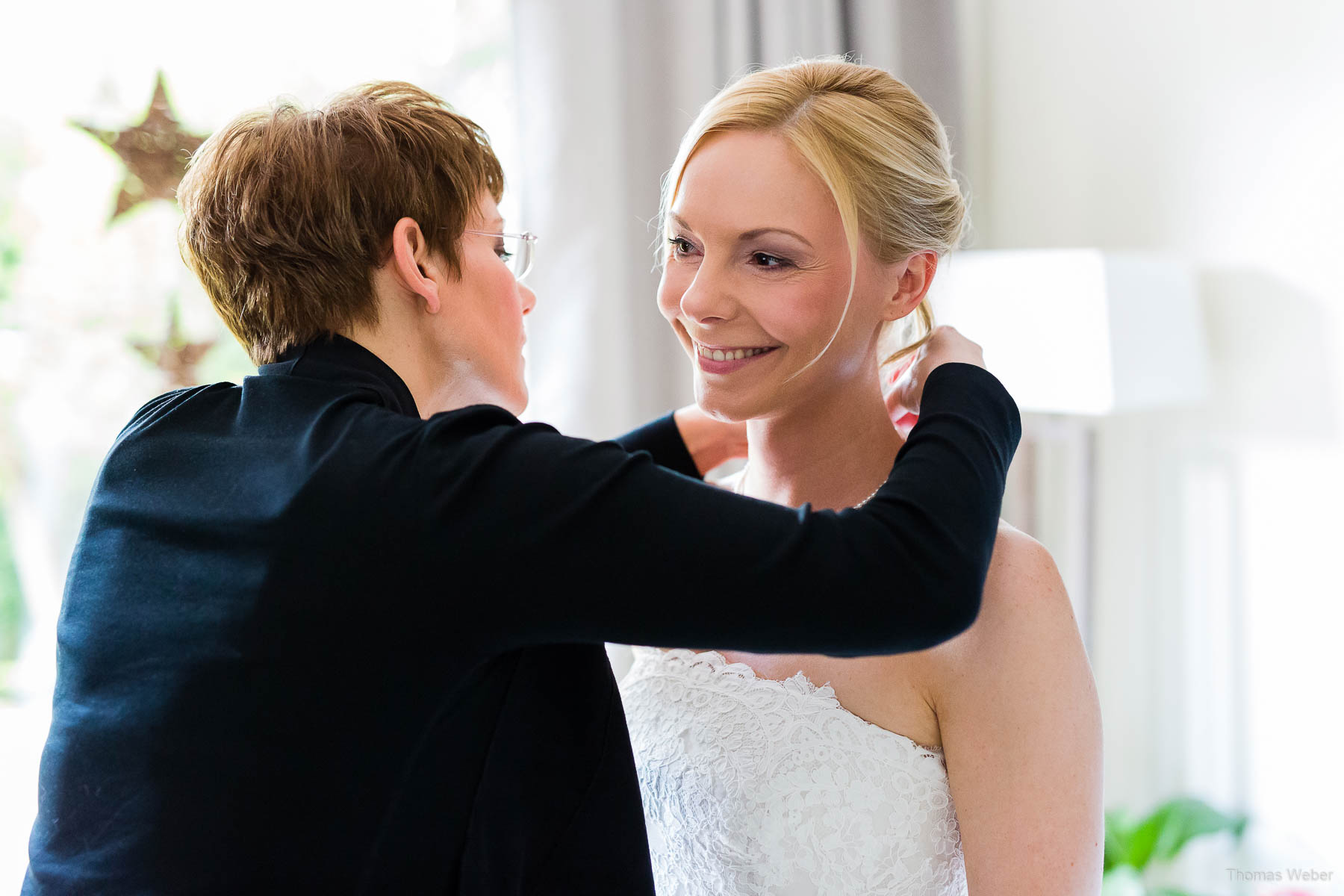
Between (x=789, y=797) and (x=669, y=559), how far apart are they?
470 millimetres

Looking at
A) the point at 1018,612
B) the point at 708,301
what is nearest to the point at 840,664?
the point at 1018,612

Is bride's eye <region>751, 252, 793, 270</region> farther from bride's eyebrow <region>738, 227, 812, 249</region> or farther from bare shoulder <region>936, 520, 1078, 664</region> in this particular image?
bare shoulder <region>936, 520, 1078, 664</region>

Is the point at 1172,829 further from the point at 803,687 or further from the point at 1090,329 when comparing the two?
the point at 803,687

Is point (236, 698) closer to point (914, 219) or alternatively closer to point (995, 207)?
point (914, 219)

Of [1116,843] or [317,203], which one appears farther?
[1116,843]

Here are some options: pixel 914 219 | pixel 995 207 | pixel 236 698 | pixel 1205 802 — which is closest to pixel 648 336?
pixel 995 207

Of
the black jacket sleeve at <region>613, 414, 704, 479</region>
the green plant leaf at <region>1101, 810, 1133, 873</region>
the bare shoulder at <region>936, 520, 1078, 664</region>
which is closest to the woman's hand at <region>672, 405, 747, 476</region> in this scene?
the black jacket sleeve at <region>613, 414, 704, 479</region>

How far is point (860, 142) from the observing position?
3.62 feet

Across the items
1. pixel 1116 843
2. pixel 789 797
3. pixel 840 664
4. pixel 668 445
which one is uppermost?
pixel 668 445

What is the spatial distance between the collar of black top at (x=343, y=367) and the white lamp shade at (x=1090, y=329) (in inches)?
45.5

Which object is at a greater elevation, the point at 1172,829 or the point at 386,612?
the point at 386,612

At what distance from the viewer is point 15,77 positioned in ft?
6.08

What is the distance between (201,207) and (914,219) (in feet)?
2.30

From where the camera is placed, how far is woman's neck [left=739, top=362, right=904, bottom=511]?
122 centimetres
